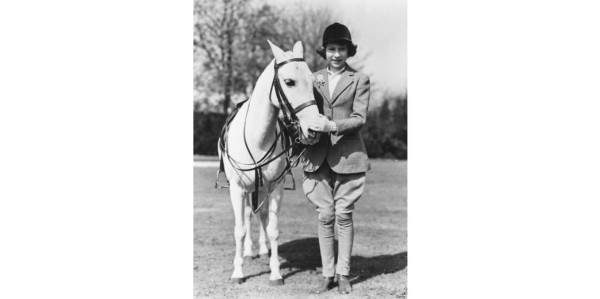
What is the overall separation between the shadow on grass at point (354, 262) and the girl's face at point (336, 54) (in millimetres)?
2126

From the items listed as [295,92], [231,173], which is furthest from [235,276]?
[295,92]

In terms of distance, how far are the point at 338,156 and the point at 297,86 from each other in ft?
2.63

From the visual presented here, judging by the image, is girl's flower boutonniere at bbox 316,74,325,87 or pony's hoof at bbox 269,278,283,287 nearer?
girl's flower boutonniere at bbox 316,74,325,87

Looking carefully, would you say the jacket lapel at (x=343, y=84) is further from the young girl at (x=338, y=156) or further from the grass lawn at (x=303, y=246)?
the grass lawn at (x=303, y=246)

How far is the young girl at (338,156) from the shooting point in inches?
172

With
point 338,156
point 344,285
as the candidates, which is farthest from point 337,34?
point 344,285

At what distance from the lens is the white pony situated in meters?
4.01

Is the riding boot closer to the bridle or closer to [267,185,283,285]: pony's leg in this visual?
[267,185,283,285]: pony's leg

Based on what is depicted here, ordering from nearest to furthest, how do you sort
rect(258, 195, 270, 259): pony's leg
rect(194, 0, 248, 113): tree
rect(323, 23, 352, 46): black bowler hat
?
rect(323, 23, 352, 46): black bowler hat
rect(194, 0, 248, 113): tree
rect(258, 195, 270, 259): pony's leg

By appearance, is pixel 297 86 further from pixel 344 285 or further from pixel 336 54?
pixel 344 285

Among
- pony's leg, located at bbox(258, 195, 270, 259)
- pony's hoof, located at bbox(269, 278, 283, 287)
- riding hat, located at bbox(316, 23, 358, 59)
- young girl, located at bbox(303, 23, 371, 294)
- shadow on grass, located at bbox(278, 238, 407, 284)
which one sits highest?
riding hat, located at bbox(316, 23, 358, 59)

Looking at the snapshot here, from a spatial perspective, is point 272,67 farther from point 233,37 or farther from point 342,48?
point 233,37

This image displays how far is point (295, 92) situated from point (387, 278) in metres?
2.19

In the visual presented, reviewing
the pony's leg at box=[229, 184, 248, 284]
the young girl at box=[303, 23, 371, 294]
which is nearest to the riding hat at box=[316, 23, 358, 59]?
the young girl at box=[303, 23, 371, 294]
